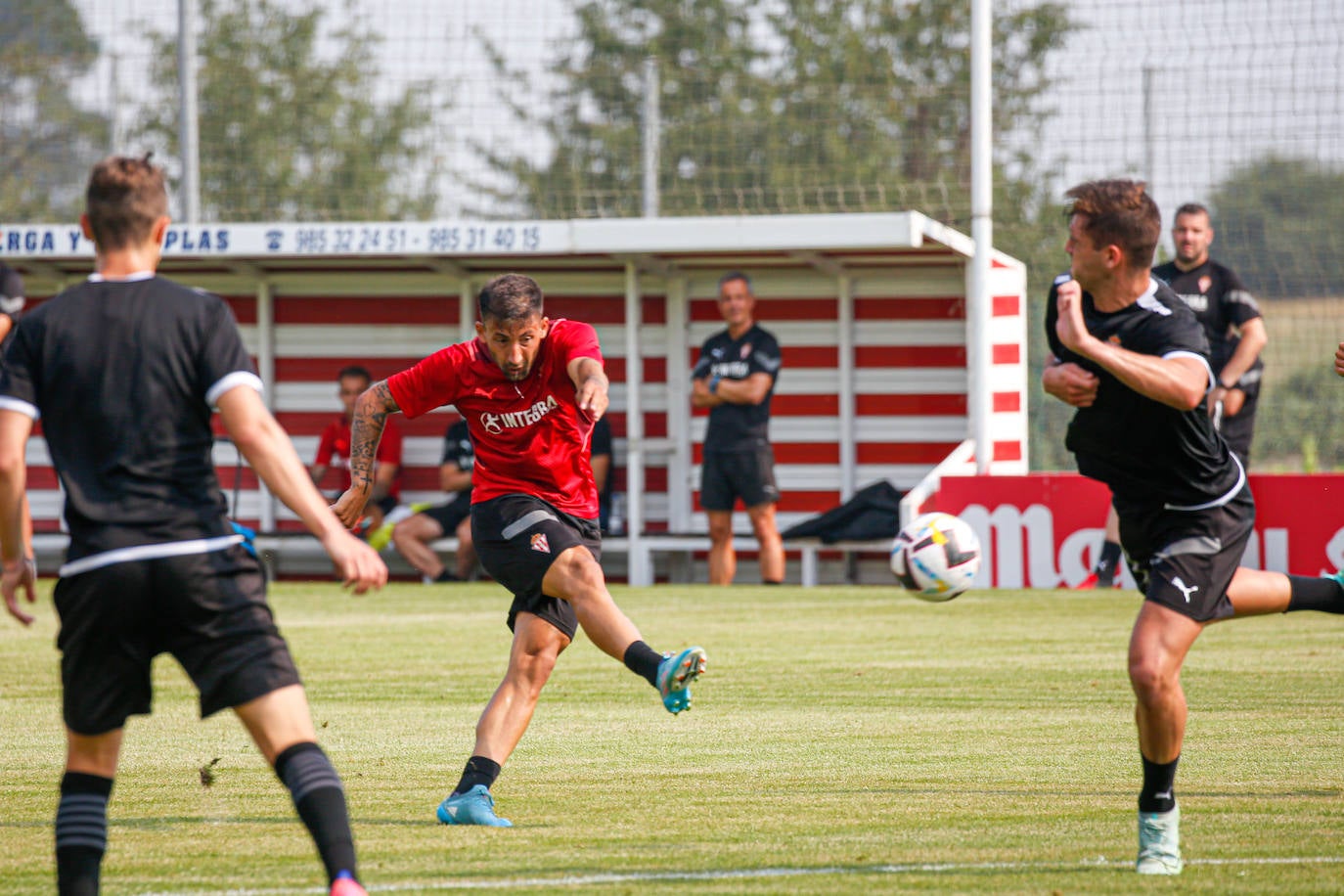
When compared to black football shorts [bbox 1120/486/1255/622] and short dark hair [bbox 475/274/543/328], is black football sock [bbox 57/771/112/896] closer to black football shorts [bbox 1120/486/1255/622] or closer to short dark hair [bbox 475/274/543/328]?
short dark hair [bbox 475/274/543/328]

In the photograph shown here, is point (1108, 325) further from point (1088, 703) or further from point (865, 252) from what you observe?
point (865, 252)

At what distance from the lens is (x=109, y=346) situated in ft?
Answer: 14.7

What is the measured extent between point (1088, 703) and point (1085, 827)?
3007 mm

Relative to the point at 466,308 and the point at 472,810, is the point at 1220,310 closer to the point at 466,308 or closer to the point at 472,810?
the point at 466,308

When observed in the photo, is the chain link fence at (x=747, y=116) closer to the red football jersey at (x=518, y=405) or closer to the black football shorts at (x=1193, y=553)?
the red football jersey at (x=518, y=405)

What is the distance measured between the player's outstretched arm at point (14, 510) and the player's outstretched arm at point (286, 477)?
1.65ft

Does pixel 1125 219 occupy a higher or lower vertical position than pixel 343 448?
higher

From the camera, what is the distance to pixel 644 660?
20.1 feet

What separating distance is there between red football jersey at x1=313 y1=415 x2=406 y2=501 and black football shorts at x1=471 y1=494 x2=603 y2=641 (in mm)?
10709

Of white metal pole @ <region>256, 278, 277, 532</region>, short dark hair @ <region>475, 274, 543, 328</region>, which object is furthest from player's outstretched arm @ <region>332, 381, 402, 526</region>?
white metal pole @ <region>256, 278, 277, 532</region>

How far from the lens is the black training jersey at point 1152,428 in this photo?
216 inches

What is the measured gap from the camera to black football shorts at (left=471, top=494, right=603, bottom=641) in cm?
638

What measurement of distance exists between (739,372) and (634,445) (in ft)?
5.65

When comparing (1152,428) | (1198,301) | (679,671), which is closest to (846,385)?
(1198,301)
